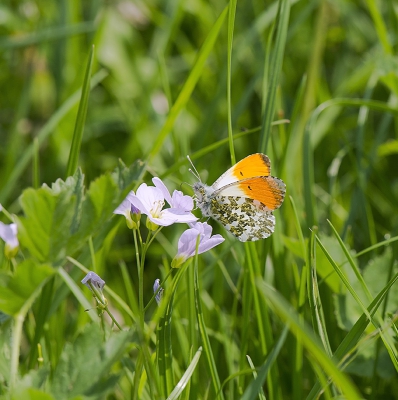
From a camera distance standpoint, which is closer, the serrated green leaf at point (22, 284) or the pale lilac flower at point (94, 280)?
the serrated green leaf at point (22, 284)

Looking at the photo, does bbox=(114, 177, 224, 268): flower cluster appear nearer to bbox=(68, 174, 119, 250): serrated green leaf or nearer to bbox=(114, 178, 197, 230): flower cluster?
bbox=(114, 178, 197, 230): flower cluster

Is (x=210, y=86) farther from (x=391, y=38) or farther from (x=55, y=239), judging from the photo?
(x=55, y=239)

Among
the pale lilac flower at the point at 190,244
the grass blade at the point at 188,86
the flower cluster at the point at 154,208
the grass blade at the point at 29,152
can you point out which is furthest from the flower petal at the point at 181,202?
the grass blade at the point at 29,152

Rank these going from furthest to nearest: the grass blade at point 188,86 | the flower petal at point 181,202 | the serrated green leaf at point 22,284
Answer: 1. the grass blade at point 188,86
2. the flower petal at point 181,202
3. the serrated green leaf at point 22,284

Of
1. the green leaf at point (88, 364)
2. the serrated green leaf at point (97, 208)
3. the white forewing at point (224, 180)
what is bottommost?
the green leaf at point (88, 364)

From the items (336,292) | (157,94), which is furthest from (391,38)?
(336,292)

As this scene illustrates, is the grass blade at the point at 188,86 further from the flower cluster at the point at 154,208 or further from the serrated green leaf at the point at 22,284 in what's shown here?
the serrated green leaf at the point at 22,284

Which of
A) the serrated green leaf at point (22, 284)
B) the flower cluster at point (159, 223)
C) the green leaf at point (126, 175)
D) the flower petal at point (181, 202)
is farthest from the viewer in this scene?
the flower petal at point (181, 202)
